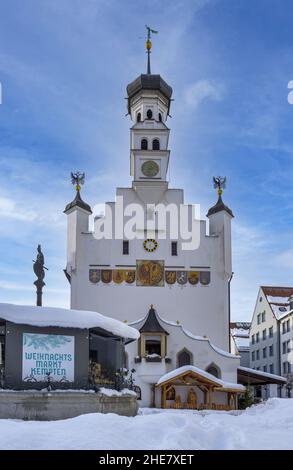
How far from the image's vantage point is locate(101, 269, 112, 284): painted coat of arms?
49.2 m

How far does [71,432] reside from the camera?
13.5m

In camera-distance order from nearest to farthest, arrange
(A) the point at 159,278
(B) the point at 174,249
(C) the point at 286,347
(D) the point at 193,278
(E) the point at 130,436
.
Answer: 1. (E) the point at 130,436
2. (A) the point at 159,278
3. (D) the point at 193,278
4. (B) the point at 174,249
5. (C) the point at 286,347

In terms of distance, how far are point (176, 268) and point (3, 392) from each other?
95.6 feet

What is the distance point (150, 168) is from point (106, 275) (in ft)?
34.3

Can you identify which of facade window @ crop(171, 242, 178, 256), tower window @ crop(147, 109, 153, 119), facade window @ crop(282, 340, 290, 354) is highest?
tower window @ crop(147, 109, 153, 119)

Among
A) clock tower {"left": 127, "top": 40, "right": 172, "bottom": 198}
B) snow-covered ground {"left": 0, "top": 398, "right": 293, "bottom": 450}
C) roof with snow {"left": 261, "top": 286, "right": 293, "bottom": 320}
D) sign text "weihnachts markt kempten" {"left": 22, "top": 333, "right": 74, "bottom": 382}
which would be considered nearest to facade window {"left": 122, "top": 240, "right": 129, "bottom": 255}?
clock tower {"left": 127, "top": 40, "right": 172, "bottom": 198}

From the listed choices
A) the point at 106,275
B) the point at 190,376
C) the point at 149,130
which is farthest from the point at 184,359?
the point at 149,130

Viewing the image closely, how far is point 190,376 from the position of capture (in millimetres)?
41594

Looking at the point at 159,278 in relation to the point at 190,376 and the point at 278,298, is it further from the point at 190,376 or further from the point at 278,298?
the point at 278,298

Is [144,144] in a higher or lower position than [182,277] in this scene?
higher

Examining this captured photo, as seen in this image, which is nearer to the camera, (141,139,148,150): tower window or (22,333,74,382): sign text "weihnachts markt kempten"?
(22,333,74,382): sign text "weihnachts markt kempten"

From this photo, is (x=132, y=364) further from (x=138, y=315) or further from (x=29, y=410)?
(x=29, y=410)

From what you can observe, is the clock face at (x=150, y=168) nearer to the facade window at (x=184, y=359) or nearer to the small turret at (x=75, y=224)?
the small turret at (x=75, y=224)

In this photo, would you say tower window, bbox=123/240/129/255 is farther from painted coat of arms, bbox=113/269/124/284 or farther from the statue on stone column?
the statue on stone column
